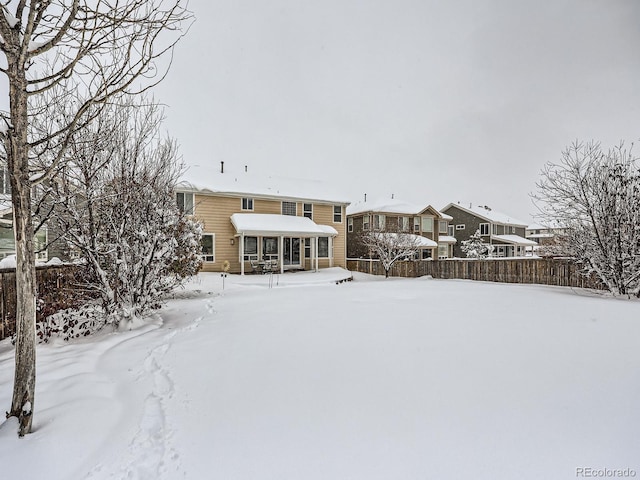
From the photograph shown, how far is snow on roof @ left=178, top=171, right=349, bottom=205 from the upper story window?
30.7ft

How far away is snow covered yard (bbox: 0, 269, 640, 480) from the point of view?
6.87 feet

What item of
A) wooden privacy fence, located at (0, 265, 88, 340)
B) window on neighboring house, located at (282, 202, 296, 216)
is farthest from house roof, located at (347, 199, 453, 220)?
wooden privacy fence, located at (0, 265, 88, 340)

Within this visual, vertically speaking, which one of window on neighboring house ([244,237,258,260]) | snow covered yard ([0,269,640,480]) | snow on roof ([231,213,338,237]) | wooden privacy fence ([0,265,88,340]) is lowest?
snow covered yard ([0,269,640,480])

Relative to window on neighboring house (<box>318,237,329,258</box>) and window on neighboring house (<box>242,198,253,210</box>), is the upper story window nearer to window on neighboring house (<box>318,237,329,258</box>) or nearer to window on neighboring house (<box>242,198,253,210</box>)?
window on neighboring house (<box>318,237,329,258</box>)

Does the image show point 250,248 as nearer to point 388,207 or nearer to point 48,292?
point 48,292

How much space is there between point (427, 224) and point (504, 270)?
13.1 meters

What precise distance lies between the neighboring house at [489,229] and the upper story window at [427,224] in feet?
21.2

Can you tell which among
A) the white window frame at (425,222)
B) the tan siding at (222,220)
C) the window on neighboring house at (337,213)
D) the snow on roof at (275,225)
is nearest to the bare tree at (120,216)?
the snow on roof at (275,225)

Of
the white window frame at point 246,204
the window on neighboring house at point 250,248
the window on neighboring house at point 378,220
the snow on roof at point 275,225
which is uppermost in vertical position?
the white window frame at point 246,204

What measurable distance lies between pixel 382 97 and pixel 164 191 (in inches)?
693

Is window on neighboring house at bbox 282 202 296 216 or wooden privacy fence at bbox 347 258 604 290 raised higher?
window on neighboring house at bbox 282 202 296 216

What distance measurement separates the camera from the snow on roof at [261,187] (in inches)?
685

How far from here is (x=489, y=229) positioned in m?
31.5

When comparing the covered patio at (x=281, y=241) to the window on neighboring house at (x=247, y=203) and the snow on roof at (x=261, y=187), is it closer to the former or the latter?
the window on neighboring house at (x=247, y=203)
